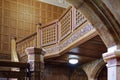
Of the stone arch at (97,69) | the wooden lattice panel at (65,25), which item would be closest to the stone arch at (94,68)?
the stone arch at (97,69)

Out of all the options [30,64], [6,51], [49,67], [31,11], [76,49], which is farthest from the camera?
[31,11]

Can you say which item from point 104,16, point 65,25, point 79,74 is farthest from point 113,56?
point 79,74

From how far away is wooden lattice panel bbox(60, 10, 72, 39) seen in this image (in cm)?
616

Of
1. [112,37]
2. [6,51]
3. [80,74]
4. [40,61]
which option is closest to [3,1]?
[6,51]

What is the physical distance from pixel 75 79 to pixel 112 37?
263 inches

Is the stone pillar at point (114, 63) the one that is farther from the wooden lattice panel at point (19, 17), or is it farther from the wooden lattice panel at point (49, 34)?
the wooden lattice panel at point (19, 17)

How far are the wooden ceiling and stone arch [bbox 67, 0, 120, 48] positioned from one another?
2709 millimetres

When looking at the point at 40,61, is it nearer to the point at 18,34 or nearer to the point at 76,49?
the point at 76,49

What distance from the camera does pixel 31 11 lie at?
34.4 ft

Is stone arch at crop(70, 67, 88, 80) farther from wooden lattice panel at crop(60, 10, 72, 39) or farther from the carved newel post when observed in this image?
the carved newel post

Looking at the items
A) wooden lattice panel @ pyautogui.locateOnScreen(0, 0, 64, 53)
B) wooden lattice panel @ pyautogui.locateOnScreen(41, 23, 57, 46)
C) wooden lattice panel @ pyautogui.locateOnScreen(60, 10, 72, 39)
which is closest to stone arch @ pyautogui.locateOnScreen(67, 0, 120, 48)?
wooden lattice panel @ pyautogui.locateOnScreen(60, 10, 72, 39)

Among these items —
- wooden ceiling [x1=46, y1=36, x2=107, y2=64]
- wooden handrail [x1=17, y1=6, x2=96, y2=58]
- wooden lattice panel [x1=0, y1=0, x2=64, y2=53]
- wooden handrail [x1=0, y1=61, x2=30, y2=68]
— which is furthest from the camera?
wooden lattice panel [x1=0, y1=0, x2=64, y2=53]

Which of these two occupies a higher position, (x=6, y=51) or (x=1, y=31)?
(x=1, y=31)

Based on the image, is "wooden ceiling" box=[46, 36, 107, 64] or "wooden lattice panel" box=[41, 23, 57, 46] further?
"wooden lattice panel" box=[41, 23, 57, 46]
